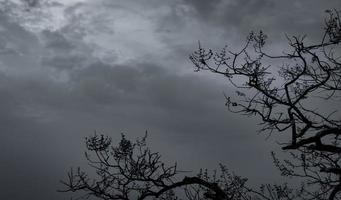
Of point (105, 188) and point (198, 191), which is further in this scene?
point (198, 191)

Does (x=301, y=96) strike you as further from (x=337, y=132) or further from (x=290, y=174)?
(x=290, y=174)

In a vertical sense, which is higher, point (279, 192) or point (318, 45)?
point (318, 45)

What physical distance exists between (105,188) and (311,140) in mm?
4337

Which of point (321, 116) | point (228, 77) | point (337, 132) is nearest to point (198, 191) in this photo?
point (228, 77)

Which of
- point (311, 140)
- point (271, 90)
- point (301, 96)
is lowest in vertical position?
point (311, 140)

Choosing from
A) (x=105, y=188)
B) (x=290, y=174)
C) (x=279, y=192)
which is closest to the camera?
(x=105, y=188)

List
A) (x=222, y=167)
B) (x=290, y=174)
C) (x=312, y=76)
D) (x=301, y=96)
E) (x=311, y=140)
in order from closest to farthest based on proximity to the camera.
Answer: (x=311, y=140)
(x=301, y=96)
(x=312, y=76)
(x=290, y=174)
(x=222, y=167)

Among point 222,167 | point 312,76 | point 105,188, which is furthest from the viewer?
point 222,167

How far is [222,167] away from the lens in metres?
11.7

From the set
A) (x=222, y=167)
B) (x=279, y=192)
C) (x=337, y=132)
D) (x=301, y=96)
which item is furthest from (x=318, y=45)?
(x=222, y=167)

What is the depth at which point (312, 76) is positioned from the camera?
779cm

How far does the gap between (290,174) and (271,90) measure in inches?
104

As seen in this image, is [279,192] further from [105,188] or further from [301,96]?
[105,188]

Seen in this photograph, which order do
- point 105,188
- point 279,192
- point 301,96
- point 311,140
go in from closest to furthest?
point 311,140, point 301,96, point 105,188, point 279,192
